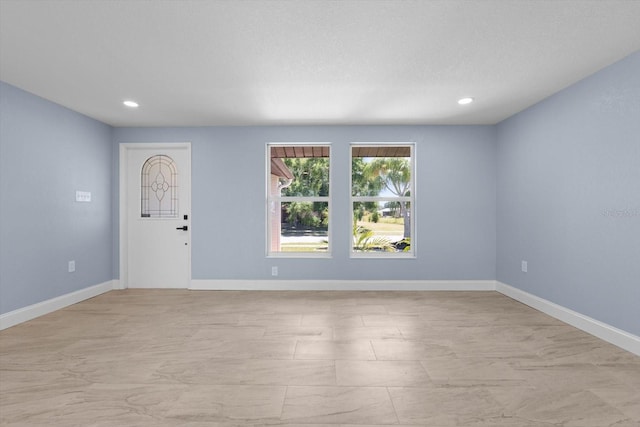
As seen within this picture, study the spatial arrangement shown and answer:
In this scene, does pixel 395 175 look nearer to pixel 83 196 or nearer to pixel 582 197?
pixel 582 197

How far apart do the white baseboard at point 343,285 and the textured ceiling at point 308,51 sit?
2.53m

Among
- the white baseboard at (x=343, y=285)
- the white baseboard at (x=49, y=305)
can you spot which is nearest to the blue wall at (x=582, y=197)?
the white baseboard at (x=343, y=285)

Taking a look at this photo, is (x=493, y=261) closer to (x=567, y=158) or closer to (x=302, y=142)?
(x=567, y=158)

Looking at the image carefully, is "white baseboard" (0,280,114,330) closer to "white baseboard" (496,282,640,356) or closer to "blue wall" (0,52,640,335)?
"blue wall" (0,52,640,335)

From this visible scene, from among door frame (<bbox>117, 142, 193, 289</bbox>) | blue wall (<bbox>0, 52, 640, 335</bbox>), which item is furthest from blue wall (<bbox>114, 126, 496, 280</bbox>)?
door frame (<bbox>117, 142, 193, 289</bbox>)

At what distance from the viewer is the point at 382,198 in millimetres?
5148

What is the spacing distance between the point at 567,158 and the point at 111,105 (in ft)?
17.6

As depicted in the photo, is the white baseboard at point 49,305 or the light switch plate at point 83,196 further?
the light switch plate at point 83,196

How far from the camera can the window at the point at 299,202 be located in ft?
16.9

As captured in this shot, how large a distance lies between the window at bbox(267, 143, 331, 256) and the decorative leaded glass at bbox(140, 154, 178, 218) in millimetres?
1529

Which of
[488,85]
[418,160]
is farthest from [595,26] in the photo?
[418,160]

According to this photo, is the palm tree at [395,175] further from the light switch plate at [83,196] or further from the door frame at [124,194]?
the light switch plate at [83,196]

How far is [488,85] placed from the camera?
3443mm

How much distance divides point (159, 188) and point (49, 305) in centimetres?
209
